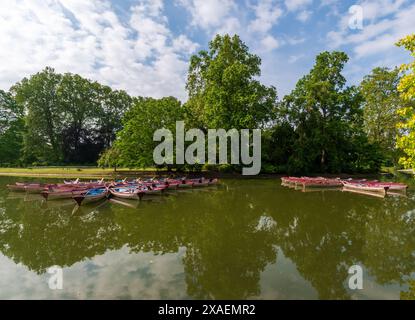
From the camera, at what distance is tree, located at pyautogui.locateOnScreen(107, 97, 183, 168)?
35.3m

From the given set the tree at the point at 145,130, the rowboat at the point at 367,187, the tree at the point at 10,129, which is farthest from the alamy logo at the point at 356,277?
the tree at the point at 10,129

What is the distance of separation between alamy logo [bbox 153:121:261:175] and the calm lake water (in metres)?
16.4

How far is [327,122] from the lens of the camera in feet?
129

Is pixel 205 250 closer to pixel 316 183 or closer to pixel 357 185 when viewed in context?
pixel 316 183

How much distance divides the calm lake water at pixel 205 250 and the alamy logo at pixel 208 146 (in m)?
16.4

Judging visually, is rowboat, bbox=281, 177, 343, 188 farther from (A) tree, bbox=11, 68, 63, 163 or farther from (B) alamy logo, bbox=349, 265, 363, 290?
(A) tree, bbox=11, 68, 63, 163

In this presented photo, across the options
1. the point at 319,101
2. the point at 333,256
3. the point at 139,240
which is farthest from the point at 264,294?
the point at 319,101

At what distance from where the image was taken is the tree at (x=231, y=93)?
35812mm

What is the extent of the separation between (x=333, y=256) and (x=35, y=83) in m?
63.1

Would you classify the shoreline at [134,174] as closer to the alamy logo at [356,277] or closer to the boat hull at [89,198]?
the boat hull at [89,198]

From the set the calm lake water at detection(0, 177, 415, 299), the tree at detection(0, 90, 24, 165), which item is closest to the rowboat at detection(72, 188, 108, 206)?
the calm lake water at detection(0, 177, 415, 299)

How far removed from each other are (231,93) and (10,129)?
51.6 m

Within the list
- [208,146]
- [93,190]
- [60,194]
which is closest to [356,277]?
[93,190]

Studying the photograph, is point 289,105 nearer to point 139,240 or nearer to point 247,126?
point 247,126
